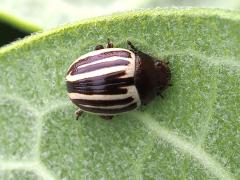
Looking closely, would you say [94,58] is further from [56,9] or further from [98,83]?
[56,9]

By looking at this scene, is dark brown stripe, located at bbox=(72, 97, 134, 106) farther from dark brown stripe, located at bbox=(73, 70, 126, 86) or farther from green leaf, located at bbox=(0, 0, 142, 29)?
green leaf, located at bbox=(0, 0, 142, 29)

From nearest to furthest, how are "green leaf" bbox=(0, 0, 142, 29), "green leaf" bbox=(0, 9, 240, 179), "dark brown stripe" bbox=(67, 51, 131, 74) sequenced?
"green leaf" bbox=(0, 9, 240, 179) < "dark brown stripe" bbox=(67, 51, 131, 74) < "green leaf" bbox=(0, 0, 142, 29)

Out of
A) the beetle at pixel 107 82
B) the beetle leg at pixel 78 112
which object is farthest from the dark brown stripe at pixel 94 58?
the beetle leg at pixel 78 112

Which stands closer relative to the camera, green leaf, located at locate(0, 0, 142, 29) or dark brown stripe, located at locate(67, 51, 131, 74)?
dark brown stripe, located at locate(67, 51, 131, 74)

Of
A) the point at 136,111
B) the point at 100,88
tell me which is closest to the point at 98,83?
the point at 100,88

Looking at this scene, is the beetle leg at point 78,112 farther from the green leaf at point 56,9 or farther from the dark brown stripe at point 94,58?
the green leaf at point 56,9

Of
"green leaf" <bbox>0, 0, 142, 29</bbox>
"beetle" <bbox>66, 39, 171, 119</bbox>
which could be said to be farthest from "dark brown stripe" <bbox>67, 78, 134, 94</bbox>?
"green leaf" <bbox>0, 0, 142, 29</bbox>

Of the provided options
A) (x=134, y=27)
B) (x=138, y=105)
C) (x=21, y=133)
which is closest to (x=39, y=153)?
(x=21, y=133)
